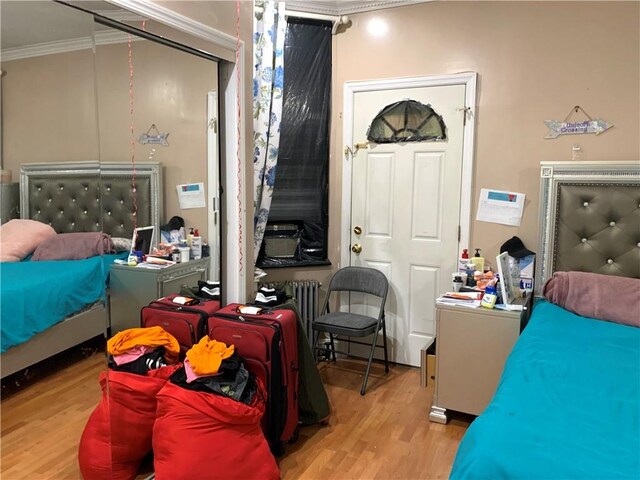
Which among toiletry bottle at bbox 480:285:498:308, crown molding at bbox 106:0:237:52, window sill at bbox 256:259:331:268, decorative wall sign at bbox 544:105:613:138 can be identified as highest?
crown molding at bbox 106:0:237:52

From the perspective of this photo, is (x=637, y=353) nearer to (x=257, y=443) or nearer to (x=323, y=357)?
(x=257, y=443)

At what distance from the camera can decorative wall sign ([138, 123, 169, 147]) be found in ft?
6.90

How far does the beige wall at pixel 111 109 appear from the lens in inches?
60.4

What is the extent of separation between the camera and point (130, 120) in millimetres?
2012

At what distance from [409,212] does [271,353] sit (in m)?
1.58

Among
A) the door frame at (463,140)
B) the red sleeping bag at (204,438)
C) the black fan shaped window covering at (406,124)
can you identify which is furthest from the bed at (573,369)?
the red sleeping bag at (204,438)

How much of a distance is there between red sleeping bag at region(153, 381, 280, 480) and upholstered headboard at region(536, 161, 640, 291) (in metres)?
1.88

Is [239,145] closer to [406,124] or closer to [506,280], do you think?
[406,124]

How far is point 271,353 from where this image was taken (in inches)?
88.7

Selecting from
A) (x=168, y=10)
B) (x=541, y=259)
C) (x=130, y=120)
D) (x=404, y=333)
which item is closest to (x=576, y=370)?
(x=541, y=259)

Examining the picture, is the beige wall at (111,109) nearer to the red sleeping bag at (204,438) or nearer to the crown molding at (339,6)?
the red sleeping bag at (204,438)

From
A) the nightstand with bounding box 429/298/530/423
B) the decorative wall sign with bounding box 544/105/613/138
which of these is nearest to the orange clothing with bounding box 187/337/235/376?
the nightstand with bounding box 429/298/530/423

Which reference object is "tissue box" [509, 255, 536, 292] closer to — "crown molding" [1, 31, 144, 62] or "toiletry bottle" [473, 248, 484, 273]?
"toiletry bottle" [473, 248, 484, 273]

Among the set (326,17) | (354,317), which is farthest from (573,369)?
(326,17)
